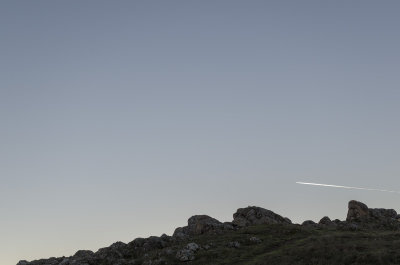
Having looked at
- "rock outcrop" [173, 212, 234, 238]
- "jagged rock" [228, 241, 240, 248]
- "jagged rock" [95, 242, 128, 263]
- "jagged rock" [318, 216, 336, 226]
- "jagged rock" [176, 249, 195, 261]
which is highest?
"rock outcrop" [173, 212, 234, 238]

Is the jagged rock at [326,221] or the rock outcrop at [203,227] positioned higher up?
the rock outcrop at [203,227]

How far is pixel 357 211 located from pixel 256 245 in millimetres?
61342

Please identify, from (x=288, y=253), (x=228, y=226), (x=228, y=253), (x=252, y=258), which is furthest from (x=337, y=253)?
(x=228, y=226)

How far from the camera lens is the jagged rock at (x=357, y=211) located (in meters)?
135

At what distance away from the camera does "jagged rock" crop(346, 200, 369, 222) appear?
444ft

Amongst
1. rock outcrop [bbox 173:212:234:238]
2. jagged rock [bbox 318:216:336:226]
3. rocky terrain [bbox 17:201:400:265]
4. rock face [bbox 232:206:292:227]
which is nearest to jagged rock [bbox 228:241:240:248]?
rocky terrain [bbox 17:201:400:265]

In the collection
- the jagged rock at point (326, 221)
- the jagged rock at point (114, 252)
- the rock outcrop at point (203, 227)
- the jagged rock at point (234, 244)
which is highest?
the rock outcrop at point (203, 227)

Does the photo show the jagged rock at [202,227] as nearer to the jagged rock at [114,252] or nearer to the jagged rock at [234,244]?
the jagged rock at [114,252]

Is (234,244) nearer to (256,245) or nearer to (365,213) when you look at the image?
(256,245)

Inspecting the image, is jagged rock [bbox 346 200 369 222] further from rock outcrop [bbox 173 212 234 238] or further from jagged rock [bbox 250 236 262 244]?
jagged rock [bbox 250 236 262 244]

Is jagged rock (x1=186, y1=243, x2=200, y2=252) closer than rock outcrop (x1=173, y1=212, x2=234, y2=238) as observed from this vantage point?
Yes

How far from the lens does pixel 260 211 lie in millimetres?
132750

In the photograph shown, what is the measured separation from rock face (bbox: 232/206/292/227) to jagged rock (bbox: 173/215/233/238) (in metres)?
7.83

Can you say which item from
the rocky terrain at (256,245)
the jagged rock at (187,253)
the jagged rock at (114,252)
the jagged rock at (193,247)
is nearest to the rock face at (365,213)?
the rocky terrain at (256,245)
